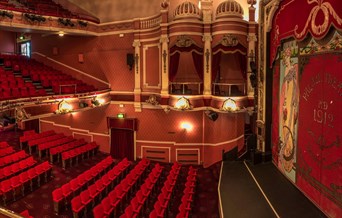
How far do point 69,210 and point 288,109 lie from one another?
525cm

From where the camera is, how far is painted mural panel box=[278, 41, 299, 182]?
553 centimetres

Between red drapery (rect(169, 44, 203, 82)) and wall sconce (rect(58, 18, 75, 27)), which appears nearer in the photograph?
red drapery (rect(169, 44, 203, 82))

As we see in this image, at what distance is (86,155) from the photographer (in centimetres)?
1035

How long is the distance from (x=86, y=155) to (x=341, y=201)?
830 cm

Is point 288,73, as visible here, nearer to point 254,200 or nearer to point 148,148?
point 254,200

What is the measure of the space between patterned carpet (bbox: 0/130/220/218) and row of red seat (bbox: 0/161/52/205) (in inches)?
7.4

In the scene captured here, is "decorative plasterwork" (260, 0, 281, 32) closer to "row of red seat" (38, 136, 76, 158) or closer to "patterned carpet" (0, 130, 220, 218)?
"patterned carpet" (0, 130, 220, 218)

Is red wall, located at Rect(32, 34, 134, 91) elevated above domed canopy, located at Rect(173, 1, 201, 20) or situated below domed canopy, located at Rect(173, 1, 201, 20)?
below

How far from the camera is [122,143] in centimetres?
1080

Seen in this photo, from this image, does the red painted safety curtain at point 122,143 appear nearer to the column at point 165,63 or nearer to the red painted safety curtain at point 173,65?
the column at point 165,63

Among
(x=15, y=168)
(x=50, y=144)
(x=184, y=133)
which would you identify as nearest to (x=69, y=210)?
(x=15, y=168)

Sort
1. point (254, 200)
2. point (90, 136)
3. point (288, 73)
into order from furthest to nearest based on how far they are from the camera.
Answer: point (90, 136) → point (288, 73) → point (254, 200)

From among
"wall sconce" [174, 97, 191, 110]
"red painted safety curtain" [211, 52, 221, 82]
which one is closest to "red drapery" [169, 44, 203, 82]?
"red painted safety curtain" [211, 52, 221, 82]

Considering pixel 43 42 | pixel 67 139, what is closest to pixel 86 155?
pixel 67 139
